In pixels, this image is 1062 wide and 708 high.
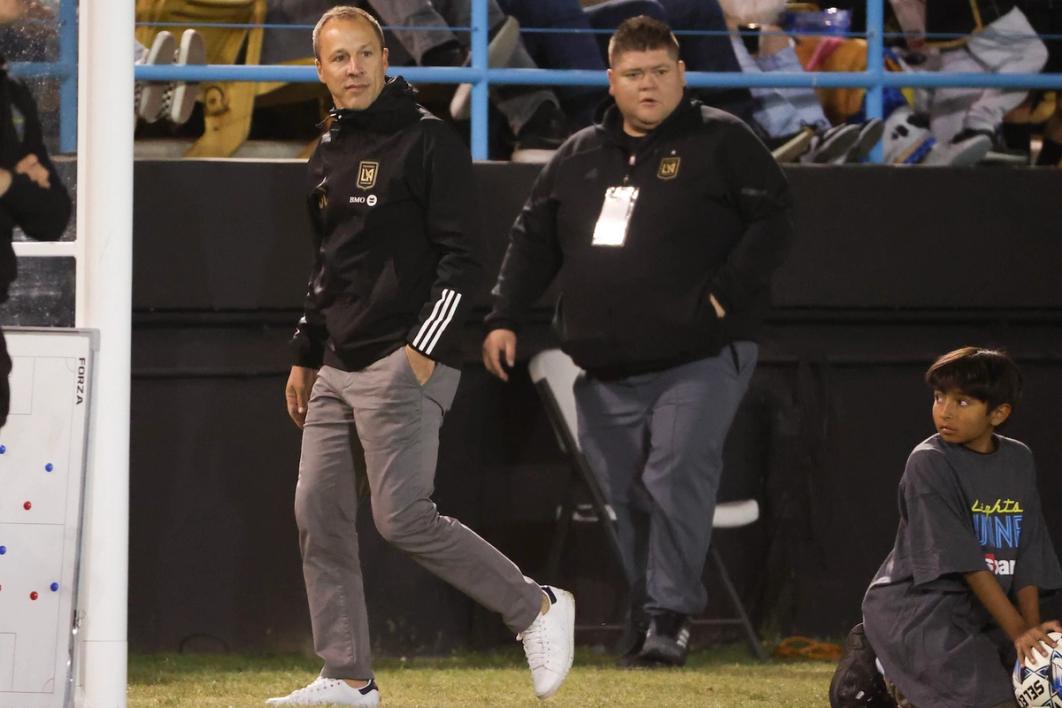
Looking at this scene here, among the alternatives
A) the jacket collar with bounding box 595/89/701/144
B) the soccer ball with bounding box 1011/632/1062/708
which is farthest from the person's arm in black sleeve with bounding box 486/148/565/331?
the soccer ball with bounding box 1011/632/1062/708

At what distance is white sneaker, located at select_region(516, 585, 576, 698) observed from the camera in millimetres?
4371

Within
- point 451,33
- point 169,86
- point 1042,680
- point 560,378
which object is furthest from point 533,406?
point 1042,680

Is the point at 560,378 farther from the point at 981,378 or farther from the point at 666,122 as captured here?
the point at 981,378

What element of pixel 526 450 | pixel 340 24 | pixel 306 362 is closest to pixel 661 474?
pixel 526 450

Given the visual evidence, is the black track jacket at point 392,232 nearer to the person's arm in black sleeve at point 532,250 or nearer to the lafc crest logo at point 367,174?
the lafc crest logo at point 367,174

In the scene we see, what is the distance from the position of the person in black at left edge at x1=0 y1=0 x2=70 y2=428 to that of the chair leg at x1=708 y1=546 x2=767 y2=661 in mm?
2769

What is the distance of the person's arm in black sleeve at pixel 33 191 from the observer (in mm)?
3396

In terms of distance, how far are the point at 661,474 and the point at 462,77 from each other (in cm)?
152

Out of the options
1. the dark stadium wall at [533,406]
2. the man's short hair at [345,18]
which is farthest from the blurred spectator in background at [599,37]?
the man's short hair at [345,18]

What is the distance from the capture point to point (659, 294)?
208 inches

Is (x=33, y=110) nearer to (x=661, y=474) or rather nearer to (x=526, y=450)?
(x=661, y=474)

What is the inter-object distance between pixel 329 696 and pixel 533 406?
6.05 feet

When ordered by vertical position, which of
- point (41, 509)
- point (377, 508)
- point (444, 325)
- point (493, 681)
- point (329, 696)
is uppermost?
point (444, 325)

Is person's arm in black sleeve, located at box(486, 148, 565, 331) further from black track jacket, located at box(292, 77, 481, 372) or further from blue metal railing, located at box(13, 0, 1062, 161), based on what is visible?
black track jacket, located at box(292, 77, 481, 372)
